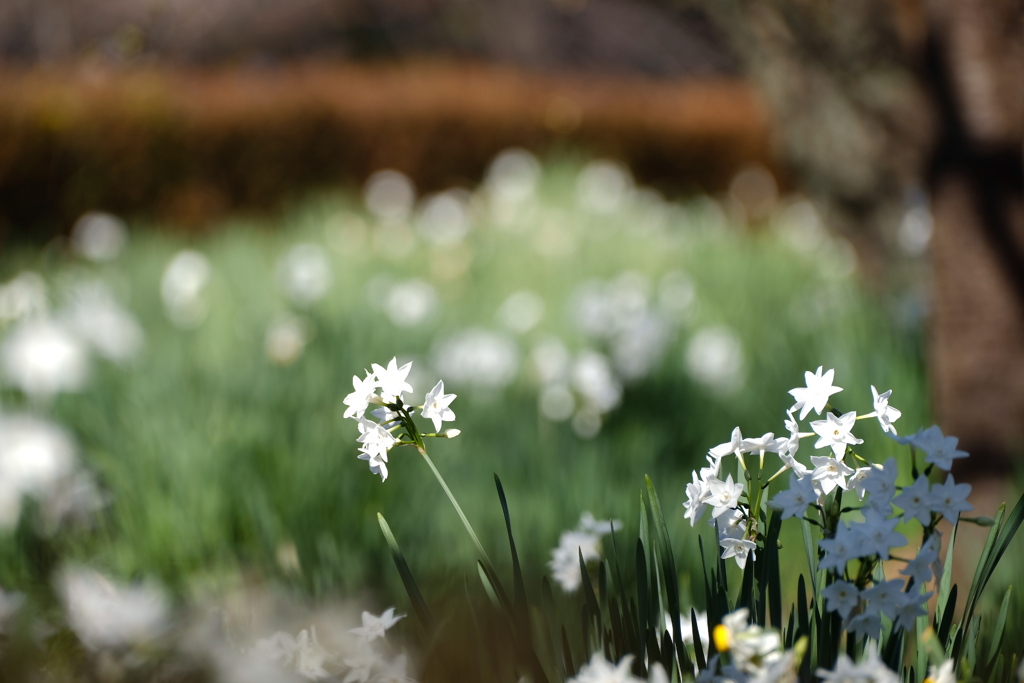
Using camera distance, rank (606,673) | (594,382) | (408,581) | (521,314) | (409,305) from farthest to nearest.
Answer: (521,314) → (409,305) → (594,382) → (408,581) → (606,673)

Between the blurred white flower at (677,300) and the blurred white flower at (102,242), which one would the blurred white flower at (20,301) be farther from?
the blurred white flower at (677,300)

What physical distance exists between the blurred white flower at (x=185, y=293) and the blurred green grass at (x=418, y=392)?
0.07m

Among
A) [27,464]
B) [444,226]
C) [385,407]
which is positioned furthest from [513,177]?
[385,407]

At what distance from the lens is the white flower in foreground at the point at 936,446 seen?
785mm

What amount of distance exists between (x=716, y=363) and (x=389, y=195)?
12.0 feet

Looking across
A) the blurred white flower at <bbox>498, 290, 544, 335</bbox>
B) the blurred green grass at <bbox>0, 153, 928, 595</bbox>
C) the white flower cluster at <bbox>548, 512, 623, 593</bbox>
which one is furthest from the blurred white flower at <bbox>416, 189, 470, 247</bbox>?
the white flower cluster at <bbox>548, 512, 623, 593</bbox>

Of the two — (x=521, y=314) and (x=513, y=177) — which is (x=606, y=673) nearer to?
(x=521, y=314)

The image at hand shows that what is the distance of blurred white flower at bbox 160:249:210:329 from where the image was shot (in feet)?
9.50

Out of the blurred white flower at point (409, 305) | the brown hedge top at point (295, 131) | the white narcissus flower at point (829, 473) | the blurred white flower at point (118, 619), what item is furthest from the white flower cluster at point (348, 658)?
the brown hedge top at point (295, 131)

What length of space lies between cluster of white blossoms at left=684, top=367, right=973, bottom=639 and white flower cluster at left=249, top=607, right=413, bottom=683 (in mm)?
364

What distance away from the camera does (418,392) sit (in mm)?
2660

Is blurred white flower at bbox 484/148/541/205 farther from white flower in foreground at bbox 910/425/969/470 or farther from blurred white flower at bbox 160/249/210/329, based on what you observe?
white flower in foreground at bbox 910/425/969/470

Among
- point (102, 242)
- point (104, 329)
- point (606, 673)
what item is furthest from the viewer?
point (102, 242)

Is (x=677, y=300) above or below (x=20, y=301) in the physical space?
below
